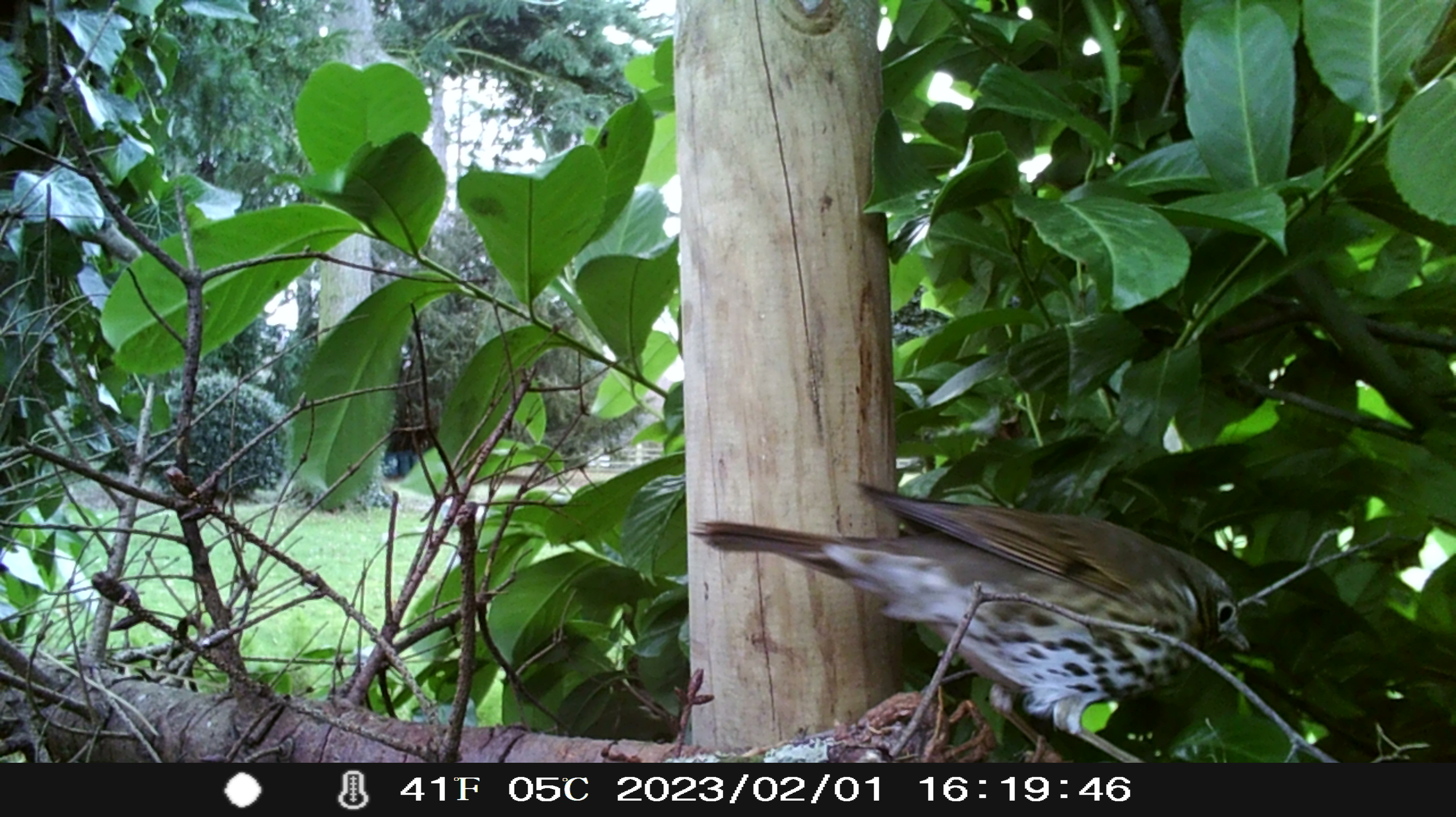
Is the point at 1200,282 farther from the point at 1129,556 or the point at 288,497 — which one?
the point at 288,497

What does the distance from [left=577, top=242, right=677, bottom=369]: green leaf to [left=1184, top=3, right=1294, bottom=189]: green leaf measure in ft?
1.14

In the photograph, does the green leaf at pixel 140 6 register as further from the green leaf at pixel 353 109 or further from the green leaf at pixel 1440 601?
the green leaf at pixel 1440 601

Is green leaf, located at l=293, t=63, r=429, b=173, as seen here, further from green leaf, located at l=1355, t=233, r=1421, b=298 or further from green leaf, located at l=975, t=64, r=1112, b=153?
green leaf, located at l=1355, t=233, r=1421, b=298

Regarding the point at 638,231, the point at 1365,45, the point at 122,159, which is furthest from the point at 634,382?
the point at 122,159

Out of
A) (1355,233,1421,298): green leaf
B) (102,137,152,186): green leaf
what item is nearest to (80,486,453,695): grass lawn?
(102,137,152,186): green leaf

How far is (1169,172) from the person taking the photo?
594 mm

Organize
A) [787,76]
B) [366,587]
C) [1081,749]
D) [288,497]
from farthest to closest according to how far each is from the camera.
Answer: [366,587] < [288,497] < [1081,749] < [787,76]

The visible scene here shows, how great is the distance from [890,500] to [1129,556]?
0.14 metres

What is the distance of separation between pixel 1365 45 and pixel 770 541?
425 mm

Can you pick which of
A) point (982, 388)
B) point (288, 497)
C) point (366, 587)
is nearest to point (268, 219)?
point (288, 497)

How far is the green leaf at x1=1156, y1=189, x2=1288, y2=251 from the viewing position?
0.46 metres

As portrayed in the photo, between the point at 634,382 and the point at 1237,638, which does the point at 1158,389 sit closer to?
the point at 1237,638

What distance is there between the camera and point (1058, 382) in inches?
25.0

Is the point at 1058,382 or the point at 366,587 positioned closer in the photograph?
the point at 1058,382
